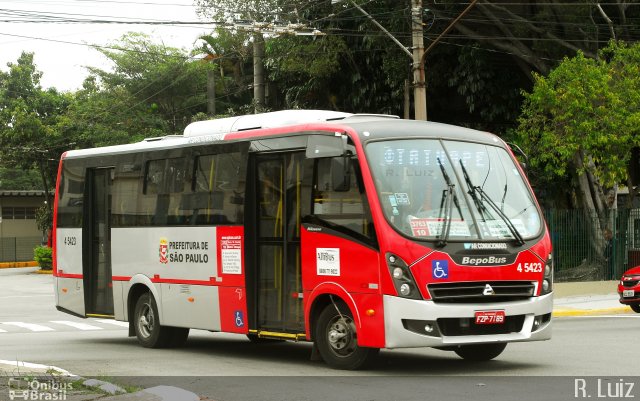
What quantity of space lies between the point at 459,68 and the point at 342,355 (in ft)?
86.0

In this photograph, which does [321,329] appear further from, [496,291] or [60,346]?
[60,346]

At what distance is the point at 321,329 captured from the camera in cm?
1259

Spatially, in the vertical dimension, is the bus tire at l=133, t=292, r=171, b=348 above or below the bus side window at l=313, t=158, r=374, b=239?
below

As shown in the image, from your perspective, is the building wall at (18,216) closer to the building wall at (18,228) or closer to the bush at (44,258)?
the building wall at (18,228)

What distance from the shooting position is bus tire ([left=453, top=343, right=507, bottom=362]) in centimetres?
1314

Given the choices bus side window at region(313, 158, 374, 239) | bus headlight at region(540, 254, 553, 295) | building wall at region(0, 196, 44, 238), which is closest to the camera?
bus side window at region(313, 158, 374, 239)

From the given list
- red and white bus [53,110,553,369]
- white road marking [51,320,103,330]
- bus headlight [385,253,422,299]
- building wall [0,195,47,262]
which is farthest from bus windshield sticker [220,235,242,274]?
building wall [0,195,47,262]

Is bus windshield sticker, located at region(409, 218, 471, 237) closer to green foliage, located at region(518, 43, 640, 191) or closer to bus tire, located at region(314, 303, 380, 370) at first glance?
bus tire, located at region(314, 303, 380, 370)

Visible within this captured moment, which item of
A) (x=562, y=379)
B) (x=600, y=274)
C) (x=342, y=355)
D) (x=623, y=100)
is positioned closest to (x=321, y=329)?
(x=342, y=355)

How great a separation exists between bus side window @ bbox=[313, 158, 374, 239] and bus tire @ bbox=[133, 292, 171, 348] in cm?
432

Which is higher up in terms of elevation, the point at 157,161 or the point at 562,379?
the point at 157,161

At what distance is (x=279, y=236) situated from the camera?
44.0ft

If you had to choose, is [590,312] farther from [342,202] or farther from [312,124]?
[342,202]

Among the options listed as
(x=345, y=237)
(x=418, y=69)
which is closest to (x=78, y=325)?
(x=418, y=69)
